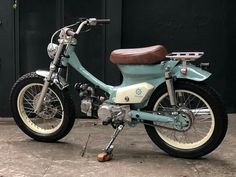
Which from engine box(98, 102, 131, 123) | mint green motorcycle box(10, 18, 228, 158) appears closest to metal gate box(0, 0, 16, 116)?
mint green motorcycle box(10, 18, 228, 158)

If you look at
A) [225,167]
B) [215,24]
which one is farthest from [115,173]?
[215,24]

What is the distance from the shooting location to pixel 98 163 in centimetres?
513

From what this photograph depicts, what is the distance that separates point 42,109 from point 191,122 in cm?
182

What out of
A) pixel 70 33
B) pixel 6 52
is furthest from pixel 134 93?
pixel 6 52

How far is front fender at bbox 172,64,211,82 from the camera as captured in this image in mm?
5012

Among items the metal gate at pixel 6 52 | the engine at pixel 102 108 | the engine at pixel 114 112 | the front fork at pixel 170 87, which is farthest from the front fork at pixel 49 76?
the metal gate at pixel 6 52

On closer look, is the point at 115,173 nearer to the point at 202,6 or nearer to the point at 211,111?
the point at 211,111

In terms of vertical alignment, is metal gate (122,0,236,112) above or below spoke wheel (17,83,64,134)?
above

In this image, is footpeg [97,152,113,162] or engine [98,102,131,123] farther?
engine [98,102,131,123]

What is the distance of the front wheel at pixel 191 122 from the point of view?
16.5 feet

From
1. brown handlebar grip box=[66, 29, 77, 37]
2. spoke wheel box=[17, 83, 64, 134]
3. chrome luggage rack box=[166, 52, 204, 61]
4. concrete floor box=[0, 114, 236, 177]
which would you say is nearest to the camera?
concrete floor box=[0, 114, 236, 177]

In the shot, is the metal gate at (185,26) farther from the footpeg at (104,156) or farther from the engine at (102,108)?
the footpeg at (104,156)

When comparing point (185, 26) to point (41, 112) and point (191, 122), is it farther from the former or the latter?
point (41, 112)

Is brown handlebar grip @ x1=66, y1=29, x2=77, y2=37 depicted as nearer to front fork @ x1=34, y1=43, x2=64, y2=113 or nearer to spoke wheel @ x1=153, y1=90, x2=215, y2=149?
front fork @ x1=34, y1=43, x2=64, y2=113
